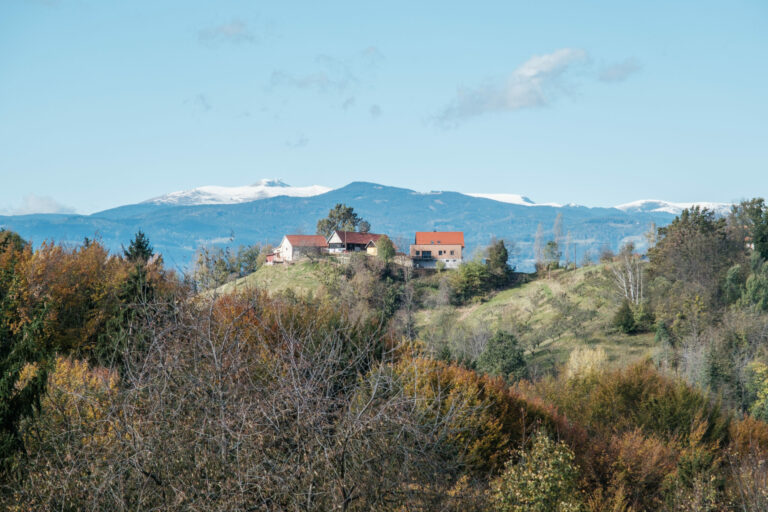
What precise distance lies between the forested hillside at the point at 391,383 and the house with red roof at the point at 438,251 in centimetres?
917

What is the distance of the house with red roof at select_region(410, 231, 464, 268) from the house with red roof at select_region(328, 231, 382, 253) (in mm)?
7263

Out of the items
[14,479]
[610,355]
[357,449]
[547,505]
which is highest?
[357,449]

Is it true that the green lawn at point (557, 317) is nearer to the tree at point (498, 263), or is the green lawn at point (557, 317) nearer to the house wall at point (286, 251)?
the tree at point (498, 263)

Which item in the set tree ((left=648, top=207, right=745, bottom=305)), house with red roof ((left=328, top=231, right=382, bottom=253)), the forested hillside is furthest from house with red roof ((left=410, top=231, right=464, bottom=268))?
tree ((left=648, top=207, right=745, bottom=305))

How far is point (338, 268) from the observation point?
289 feet

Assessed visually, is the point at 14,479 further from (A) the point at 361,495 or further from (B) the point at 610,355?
(B) the point at 610,355

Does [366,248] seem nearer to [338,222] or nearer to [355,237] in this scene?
[355,237]

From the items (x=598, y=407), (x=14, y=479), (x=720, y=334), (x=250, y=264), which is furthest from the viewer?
(x=250, y=264)

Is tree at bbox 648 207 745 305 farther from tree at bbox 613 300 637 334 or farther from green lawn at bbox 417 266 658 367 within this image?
green lawn at bbox 417 266 658 367

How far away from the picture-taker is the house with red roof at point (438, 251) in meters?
104

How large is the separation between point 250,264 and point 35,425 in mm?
103770

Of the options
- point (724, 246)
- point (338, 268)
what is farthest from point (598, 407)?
point (338, 268)

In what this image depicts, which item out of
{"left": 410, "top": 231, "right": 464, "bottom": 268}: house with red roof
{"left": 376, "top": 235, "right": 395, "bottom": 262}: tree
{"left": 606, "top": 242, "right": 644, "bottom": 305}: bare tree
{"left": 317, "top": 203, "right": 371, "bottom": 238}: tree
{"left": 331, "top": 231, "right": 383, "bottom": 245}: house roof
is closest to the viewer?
{"left": 606, "top": 242, "right": 644, "bottom": 305}: bare tree

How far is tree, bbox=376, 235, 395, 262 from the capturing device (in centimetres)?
9144
